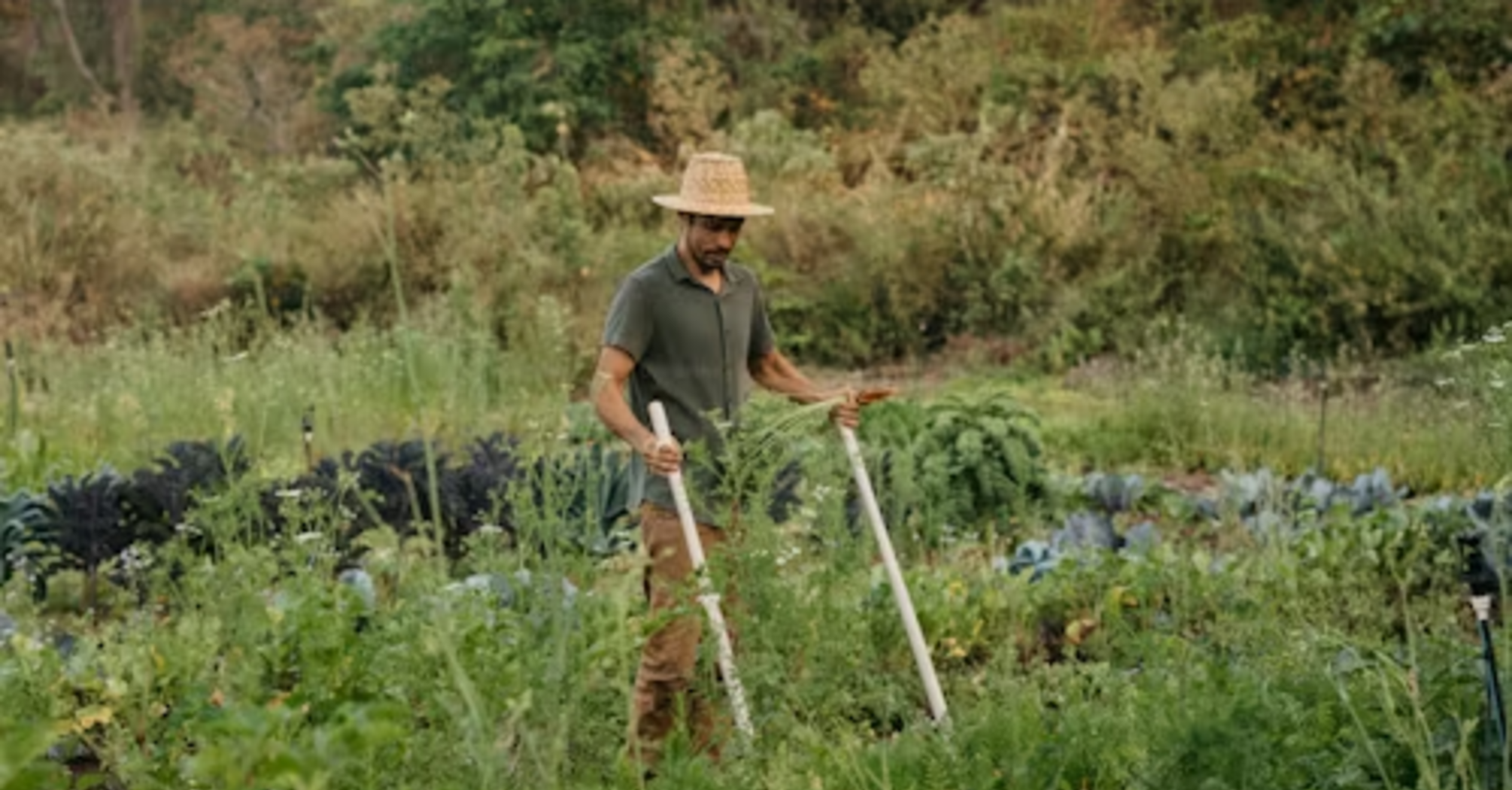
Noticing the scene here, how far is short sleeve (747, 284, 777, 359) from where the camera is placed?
467 centimetres

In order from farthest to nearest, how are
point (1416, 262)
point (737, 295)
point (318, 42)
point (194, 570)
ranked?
point (318, 42)
point (1416, 262)
point (737, 295)
point (194, 570)

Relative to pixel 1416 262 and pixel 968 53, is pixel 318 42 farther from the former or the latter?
pixel 1416 262

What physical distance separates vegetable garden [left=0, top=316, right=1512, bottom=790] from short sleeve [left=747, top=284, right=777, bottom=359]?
256 millimetres

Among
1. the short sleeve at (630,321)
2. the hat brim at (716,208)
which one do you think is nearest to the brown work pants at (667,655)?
the short sleeve at (630,321)

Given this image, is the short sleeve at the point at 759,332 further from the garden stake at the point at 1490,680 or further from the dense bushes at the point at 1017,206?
the dense bushes at the point at 1017,206

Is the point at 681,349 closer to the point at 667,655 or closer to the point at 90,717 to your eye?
the point at 667,655

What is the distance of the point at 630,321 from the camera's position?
4.34 meters

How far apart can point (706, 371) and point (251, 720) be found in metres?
2.31

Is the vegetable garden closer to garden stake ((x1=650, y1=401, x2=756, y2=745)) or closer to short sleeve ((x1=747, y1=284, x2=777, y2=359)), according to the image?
garden stake ((x1=650, y1=401, x2=756, y2=745))

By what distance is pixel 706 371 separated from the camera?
4.48m

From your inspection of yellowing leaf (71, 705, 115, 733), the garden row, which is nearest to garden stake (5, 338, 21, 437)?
the garden row

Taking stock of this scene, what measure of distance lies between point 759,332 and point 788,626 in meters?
1.10

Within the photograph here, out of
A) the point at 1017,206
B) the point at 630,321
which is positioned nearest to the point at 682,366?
the point at 630,321

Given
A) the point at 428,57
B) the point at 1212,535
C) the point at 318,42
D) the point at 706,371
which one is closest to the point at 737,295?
the point at 706,371
